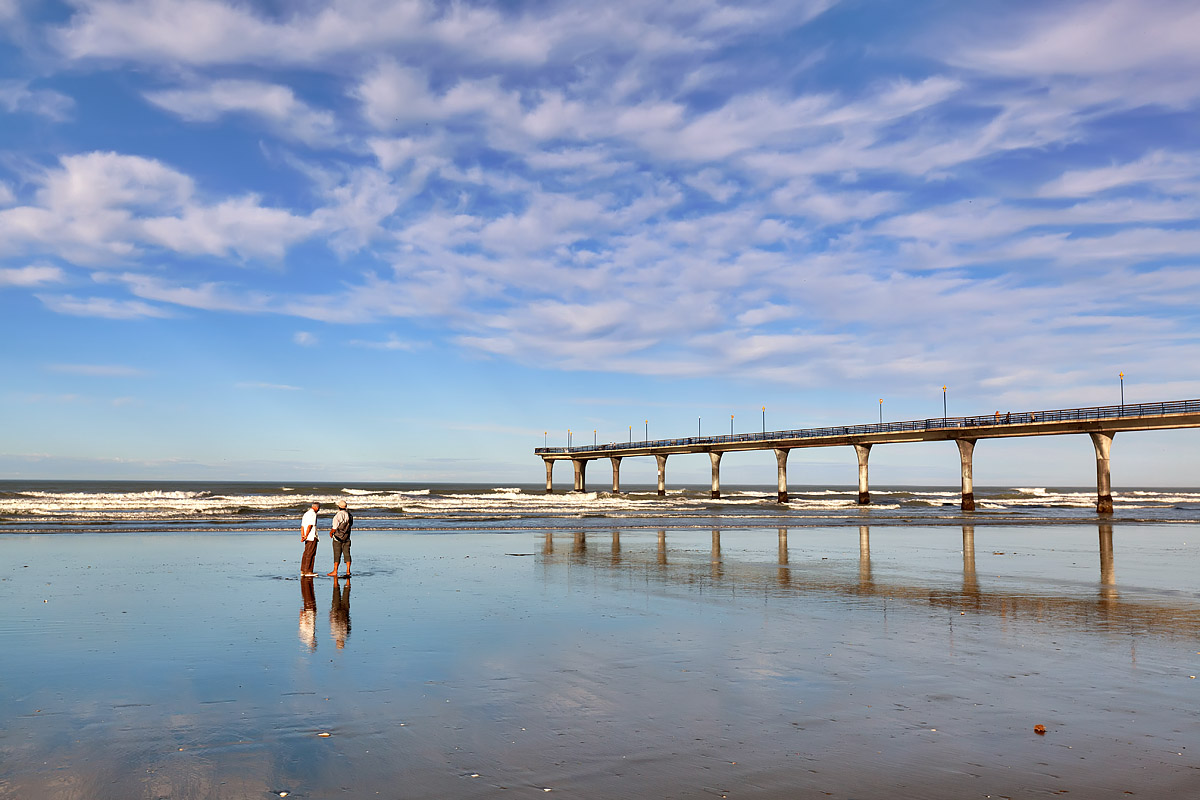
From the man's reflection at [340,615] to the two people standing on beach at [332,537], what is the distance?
1004 millimetres

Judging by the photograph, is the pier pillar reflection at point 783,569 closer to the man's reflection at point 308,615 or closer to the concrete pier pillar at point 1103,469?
the man's reflection at point 308,615

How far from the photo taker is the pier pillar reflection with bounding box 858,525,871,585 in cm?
1897

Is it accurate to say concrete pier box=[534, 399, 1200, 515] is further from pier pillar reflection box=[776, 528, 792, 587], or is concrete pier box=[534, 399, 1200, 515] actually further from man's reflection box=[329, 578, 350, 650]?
man's reflection box=[329, 578, 350, 650]

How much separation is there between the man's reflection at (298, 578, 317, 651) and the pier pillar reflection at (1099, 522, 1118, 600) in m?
14.1

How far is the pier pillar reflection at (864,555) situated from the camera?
18969 mm

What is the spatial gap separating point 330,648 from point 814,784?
695 cm

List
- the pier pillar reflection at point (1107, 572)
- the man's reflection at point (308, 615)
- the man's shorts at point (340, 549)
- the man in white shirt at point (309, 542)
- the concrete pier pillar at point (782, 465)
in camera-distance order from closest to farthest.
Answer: the man's reflection at point (308, 615), the pier pillar reflection at point (1107, 572), the man in white shirt at point (309, 542), the man's shorts at point (340, 549), the concrete pier pillar at point (782, 465)

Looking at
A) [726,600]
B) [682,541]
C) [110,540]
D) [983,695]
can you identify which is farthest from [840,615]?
[110,540]

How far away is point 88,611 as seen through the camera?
44.0ft

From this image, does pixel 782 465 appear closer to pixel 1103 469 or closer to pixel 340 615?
pixel 1103 469

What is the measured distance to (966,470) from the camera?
62281 millimetres

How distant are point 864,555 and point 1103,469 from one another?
38895 millimetres

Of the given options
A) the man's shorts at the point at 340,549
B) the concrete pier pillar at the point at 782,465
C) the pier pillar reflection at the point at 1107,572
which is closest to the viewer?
the pier pillar reflection at the point at 1107,572

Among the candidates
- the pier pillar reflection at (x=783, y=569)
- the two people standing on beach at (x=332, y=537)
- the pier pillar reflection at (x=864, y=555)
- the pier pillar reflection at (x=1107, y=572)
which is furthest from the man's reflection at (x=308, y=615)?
the pier pillar reflection at (x=1107, y=572)
